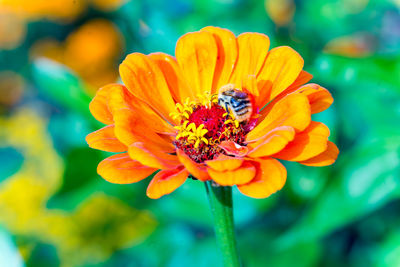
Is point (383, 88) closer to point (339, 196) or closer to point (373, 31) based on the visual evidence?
point (339, 196)

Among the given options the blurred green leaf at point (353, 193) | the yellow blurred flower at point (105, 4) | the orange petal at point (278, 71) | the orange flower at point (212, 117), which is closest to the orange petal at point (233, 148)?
the orange flower at point (212, 117)

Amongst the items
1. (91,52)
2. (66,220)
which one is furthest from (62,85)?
(91,52)

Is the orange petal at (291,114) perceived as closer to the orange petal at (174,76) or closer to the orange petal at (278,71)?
the orange petal at (278,71)

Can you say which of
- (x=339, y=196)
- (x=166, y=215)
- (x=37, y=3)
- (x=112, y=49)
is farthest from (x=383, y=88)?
(x=37, y=3)

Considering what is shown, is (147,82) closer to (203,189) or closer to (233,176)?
(233,176)

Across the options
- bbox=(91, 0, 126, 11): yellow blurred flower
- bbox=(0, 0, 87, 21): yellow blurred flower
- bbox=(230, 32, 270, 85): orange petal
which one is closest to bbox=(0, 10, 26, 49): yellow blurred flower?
bbox=(0, 0, 87, 21): yellow blurred flower
